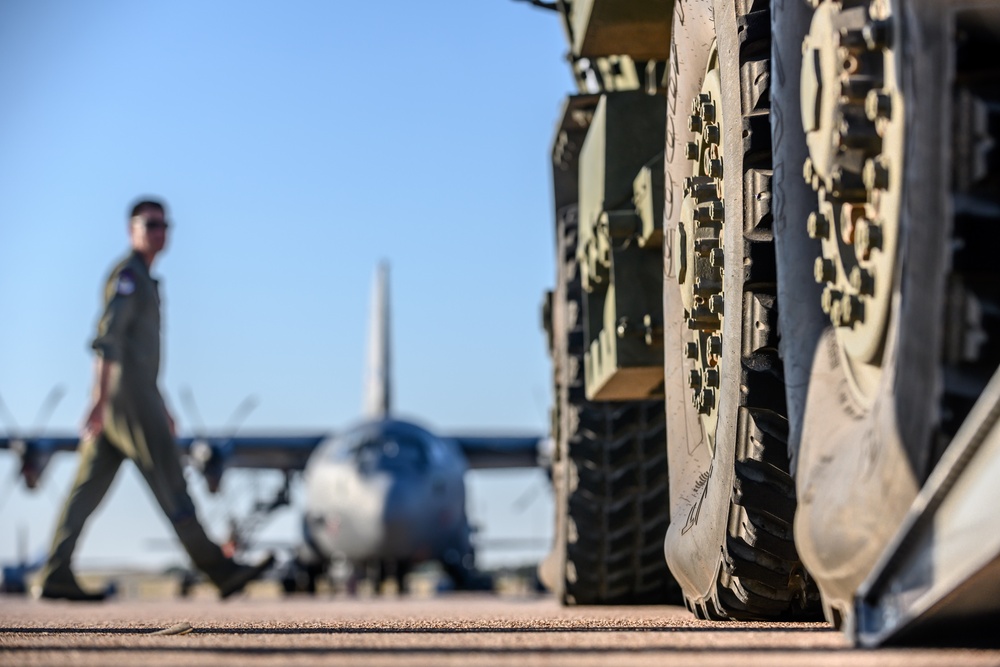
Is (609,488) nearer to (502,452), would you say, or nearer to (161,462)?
(161,462)

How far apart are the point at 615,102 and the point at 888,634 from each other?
2.67 m

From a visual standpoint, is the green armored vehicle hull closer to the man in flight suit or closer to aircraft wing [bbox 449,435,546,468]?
the man in flight suit

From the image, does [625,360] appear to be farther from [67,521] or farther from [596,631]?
[67,521]

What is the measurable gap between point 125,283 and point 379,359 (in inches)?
1162

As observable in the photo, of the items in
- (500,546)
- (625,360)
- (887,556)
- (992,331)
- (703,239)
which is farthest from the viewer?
(500,546)

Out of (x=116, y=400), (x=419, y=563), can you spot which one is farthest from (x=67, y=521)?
(x=419, y=563)

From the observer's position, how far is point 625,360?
4336 mm

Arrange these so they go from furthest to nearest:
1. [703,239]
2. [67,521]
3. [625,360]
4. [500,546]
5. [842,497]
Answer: [500,546] → [67,521] → [625,360] → [703,239] → [842,497]

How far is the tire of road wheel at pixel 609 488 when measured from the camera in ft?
17.5

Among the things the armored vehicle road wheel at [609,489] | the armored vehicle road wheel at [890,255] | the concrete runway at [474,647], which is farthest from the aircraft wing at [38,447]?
the armored vehicle road wheel at [890,255]

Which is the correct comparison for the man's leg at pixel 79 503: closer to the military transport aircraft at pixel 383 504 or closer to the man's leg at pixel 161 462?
the man's leg at pixel 161 462

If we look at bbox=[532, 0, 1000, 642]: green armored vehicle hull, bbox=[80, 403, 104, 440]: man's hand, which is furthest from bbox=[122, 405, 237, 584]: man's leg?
bbox=[532, 0, 1000, 642]: green armored vehicle hull

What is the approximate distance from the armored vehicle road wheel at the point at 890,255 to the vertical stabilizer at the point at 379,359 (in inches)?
1238

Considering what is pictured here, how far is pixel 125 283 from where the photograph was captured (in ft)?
23.7
